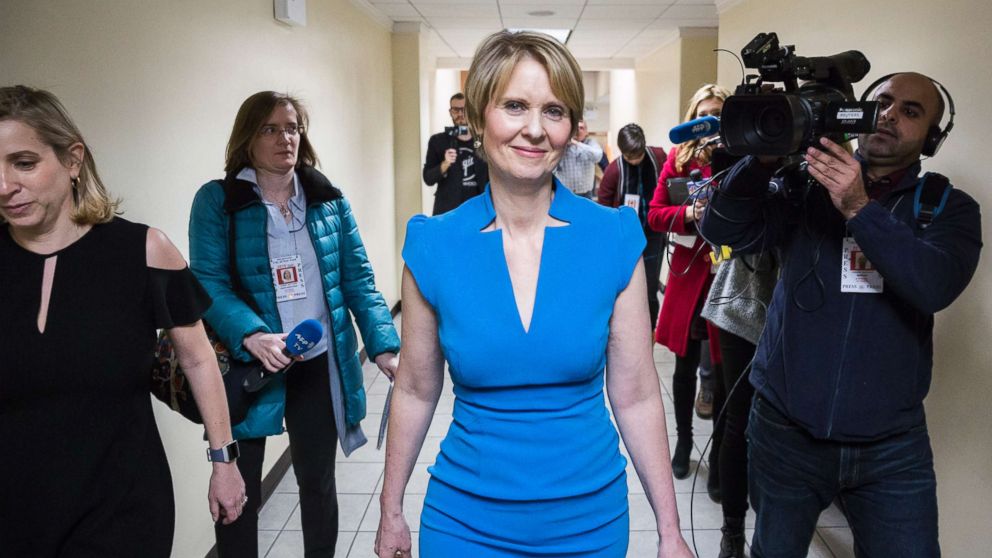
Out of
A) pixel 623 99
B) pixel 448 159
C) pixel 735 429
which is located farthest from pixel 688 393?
pixel 623 99

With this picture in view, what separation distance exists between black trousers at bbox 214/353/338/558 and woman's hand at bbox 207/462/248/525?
14.4 inches

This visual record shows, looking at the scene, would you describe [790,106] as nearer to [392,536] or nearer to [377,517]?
[392,536]

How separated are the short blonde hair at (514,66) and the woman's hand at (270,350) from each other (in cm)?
90

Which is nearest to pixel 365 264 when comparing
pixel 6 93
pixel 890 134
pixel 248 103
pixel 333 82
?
pixel 248 103

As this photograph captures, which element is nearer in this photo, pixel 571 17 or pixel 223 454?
pixel 223 454

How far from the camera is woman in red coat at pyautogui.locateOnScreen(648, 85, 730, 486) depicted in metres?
2.71

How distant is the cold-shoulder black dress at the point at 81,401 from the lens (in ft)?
4.00

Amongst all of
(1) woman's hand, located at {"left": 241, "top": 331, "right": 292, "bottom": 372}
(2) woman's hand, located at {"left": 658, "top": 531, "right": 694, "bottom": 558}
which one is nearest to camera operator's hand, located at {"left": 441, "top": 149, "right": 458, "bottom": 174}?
(1) woman's hand, located at {"left": 241, "top": 331, "right": 292, "bottom": 372}

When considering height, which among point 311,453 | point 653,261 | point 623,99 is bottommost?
point 311,453

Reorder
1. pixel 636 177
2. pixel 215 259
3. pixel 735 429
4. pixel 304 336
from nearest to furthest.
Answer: pixel 304 336, pixel 215 259, pixel 735 429, pixel 636 177

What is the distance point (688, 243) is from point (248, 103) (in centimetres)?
164

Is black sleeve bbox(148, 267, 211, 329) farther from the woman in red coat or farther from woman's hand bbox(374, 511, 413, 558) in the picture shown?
the woman in red coat

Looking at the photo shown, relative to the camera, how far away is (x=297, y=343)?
1757 mm

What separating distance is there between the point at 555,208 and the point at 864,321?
2.55ft
